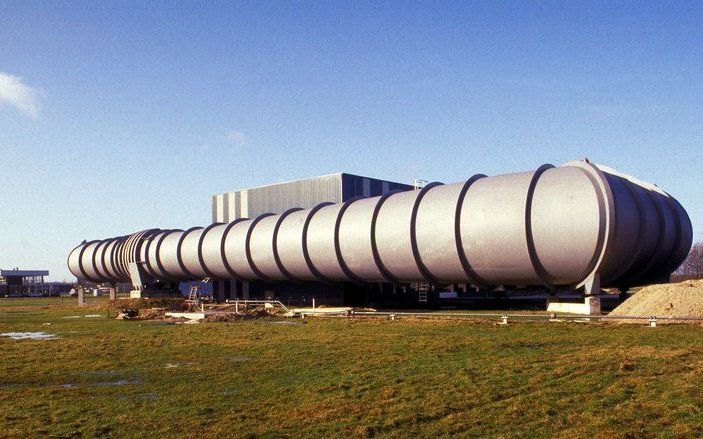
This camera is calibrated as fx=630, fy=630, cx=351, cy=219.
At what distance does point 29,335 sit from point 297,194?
46168 millimetres

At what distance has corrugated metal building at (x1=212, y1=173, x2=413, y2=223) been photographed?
66.4m

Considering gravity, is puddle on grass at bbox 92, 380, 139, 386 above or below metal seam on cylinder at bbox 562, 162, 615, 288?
below

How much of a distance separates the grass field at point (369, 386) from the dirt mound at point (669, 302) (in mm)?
2670

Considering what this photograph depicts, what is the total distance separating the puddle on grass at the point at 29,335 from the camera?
25.1 metres

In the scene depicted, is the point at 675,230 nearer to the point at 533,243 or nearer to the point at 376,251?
the point at 533,243

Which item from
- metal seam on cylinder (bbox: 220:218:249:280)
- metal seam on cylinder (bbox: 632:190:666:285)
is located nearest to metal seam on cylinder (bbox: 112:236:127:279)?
metal seam on cylinder (bbox: 220:218:249:280)

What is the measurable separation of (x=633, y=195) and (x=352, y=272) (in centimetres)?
1659

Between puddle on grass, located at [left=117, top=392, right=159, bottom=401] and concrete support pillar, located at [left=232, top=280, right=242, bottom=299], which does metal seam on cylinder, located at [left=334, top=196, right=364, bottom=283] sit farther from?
puddle on grass, located at [left=117, top=392, right=159, bottom=401]

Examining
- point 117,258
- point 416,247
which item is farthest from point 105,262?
point 416,247

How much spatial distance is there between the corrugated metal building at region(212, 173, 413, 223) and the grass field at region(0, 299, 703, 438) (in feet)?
148

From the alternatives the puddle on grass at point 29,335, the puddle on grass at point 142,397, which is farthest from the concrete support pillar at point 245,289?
the puddle on grass at point 142,397

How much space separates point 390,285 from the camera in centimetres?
4216

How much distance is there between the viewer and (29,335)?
2681 cm

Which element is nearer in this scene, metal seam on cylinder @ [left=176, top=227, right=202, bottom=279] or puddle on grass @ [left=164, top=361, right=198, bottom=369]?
puddle on grass @ [left=164, top=361, right=198, bottom=369]
